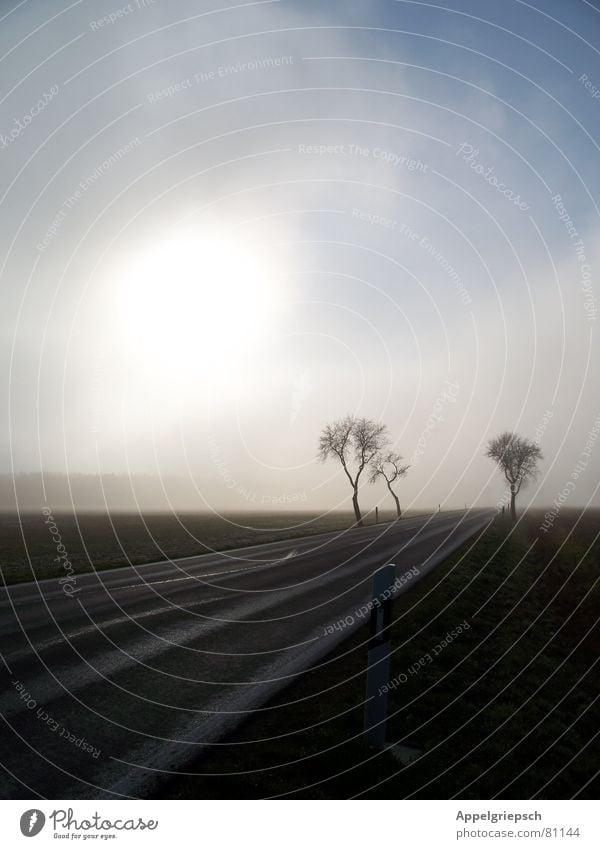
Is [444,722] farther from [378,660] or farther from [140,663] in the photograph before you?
[140,663]

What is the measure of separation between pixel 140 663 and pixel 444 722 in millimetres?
4068

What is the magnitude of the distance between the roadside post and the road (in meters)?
1.44

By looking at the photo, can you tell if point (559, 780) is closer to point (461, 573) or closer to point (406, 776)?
point (406, 776)

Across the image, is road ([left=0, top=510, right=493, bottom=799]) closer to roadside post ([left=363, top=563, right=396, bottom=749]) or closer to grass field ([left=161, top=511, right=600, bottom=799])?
grass field ([left=161, top=511, right=600, bottom=799])

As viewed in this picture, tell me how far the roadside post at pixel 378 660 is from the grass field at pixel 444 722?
20cm

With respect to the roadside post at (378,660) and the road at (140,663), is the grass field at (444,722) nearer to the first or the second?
the roadside post at (378,660)

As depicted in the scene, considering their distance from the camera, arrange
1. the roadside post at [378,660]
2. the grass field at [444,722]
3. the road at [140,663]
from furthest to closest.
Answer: the roadside post at [378,660], the road at [140,663], the grass field at [444,722]

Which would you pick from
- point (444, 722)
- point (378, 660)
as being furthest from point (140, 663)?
point (444, 722)

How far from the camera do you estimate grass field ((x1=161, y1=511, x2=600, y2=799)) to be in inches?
159

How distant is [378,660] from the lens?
15.5 ft

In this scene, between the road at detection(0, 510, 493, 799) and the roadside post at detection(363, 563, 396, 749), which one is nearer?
the road at detection(0, 510, 493, 799)

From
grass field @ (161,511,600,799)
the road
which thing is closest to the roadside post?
grass field @ (161,511,600,799)

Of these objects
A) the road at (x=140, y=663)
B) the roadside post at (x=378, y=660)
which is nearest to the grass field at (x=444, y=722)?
the roadside post at (x=378, y=660)

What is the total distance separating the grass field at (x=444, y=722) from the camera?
13.3ft
